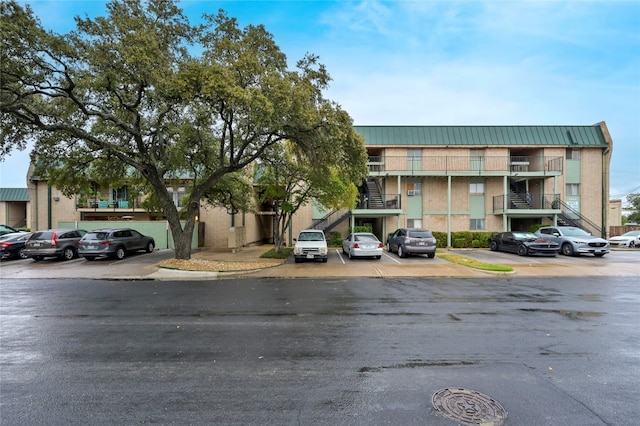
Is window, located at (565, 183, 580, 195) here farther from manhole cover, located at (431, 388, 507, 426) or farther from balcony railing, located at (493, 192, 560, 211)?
manhole cover, located at (431, 388, 507, 426)

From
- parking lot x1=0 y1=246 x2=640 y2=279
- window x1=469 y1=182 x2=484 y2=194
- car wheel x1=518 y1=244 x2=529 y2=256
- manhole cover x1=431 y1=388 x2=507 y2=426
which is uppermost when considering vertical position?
window x1=469 y1=182 x2=484 y2=194

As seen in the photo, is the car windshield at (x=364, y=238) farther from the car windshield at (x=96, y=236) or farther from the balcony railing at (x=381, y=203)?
the car windshield at (x=96, y=236)

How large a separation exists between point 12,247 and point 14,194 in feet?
70.7

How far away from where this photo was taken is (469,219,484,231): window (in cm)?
2584

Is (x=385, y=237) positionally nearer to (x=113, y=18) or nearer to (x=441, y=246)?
(x=441, y=246)

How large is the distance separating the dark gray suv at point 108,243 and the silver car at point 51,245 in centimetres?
121

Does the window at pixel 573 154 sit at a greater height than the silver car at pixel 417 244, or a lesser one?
greater

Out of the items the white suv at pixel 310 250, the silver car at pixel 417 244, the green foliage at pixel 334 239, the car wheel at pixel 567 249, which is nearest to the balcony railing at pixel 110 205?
the green foliage at pixel 334 239

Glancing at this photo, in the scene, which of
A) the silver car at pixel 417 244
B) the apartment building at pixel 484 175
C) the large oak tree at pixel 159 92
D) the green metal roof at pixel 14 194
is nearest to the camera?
the large oak tree at pixel 159 92

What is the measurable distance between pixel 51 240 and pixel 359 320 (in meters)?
17.2

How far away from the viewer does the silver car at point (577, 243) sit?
1844cm

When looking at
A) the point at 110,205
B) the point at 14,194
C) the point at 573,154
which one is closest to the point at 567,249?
the point at 573,154

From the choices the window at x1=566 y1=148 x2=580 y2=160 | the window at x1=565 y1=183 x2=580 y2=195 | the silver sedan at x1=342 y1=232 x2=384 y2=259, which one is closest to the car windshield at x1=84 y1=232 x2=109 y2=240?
the silver sedan at x1=342 y1=232 x2=384 y2=259

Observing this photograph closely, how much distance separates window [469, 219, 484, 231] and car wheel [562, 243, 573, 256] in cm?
675
